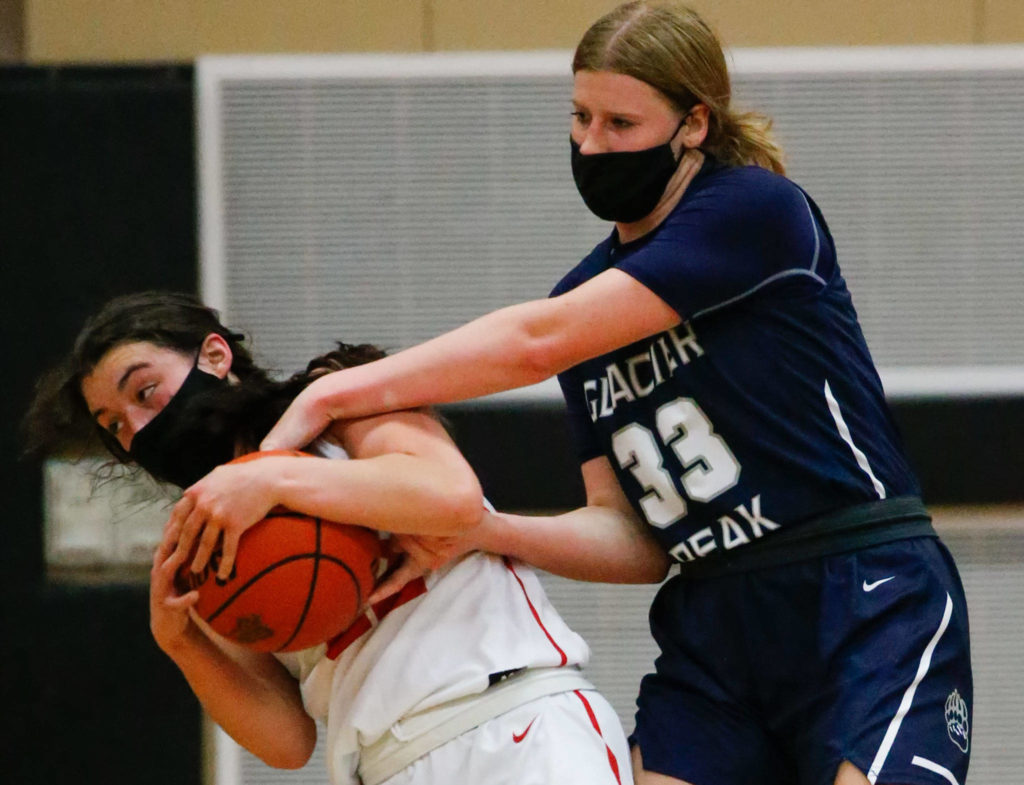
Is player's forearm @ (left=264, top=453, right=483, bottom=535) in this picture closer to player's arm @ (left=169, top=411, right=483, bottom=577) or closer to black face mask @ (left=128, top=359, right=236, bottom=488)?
player's arm @ (left=169, top=411, right=483, bottom=577)

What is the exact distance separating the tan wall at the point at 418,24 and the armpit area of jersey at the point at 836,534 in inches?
69.1

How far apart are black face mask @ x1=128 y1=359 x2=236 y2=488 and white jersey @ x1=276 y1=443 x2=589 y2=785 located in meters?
0.32

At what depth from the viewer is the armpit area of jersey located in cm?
175

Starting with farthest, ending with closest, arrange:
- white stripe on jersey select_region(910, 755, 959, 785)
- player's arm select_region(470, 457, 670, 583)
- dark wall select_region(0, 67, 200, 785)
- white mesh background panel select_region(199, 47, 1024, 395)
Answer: dark wall select_region(0, 67, 200, 785) < white mesh background panel select_region(199, 47, 1024, 395) < player's arm select_region(470, 457, 670, 583) < white stripe on jersey select_region(910, 755, 959, 785)

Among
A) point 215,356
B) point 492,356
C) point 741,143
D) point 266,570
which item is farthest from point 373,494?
point 741,143

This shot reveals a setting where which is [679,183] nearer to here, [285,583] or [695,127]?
[695,127]

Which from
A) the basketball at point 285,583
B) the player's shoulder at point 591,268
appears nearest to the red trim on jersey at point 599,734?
the basketball at point 285,583

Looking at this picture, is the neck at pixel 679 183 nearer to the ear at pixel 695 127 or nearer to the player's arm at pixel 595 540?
the ear at pixel 695 127

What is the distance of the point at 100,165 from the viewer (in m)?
3.04

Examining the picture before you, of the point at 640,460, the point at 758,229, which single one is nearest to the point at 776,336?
the point at 758,229

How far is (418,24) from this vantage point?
321cm

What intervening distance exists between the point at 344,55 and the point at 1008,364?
1.75m

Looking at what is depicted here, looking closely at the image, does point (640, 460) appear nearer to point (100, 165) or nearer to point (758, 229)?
point (758, 229)

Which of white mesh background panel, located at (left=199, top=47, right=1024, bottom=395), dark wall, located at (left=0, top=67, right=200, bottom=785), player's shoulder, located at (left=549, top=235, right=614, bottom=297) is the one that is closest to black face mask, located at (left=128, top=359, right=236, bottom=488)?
player's shoulder, located at (left=549, top=235, right=614, bottom=297)
